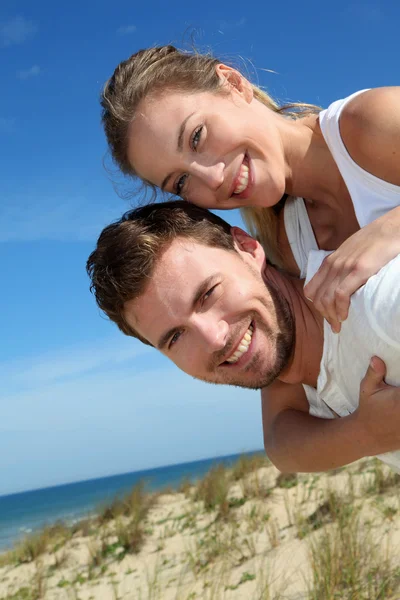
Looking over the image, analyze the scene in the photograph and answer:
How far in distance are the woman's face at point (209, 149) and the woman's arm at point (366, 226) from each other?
45 cm

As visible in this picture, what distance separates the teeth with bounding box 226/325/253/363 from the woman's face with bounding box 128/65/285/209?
0.74 metres

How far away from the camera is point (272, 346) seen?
3.49 meters

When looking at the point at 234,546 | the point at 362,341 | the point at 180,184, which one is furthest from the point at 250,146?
the point at 234,546

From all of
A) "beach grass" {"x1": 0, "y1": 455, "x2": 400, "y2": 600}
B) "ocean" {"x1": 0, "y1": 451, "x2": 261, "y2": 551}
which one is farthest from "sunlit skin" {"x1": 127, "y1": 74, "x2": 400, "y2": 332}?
→ "ocean" {"x1": 0, "y1": 451, "x2": 261, "y2": 551}

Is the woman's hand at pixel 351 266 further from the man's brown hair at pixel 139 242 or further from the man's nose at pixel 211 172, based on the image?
the man's nose at pixel 211 172

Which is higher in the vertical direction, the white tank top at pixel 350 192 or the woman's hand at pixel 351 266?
the white tank top at pixel 350 192

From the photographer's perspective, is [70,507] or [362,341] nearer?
[362,341]

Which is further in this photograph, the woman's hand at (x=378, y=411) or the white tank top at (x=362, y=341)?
the woman's hand at (x=378, y=411)

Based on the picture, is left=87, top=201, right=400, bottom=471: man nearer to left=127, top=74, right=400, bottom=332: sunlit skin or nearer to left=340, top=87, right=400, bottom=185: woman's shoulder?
left=127, top=74, right=400, bottom=332: sunlit skin

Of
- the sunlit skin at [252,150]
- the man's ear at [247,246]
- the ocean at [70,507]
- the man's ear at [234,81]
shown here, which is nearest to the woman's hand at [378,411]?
the man's ear at [247,246]

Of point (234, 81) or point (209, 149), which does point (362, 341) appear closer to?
point (209, 149)

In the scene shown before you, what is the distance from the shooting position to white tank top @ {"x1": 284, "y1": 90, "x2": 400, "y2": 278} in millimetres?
3486

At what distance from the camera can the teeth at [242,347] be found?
3414 mm

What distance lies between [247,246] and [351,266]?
931 millimetres
